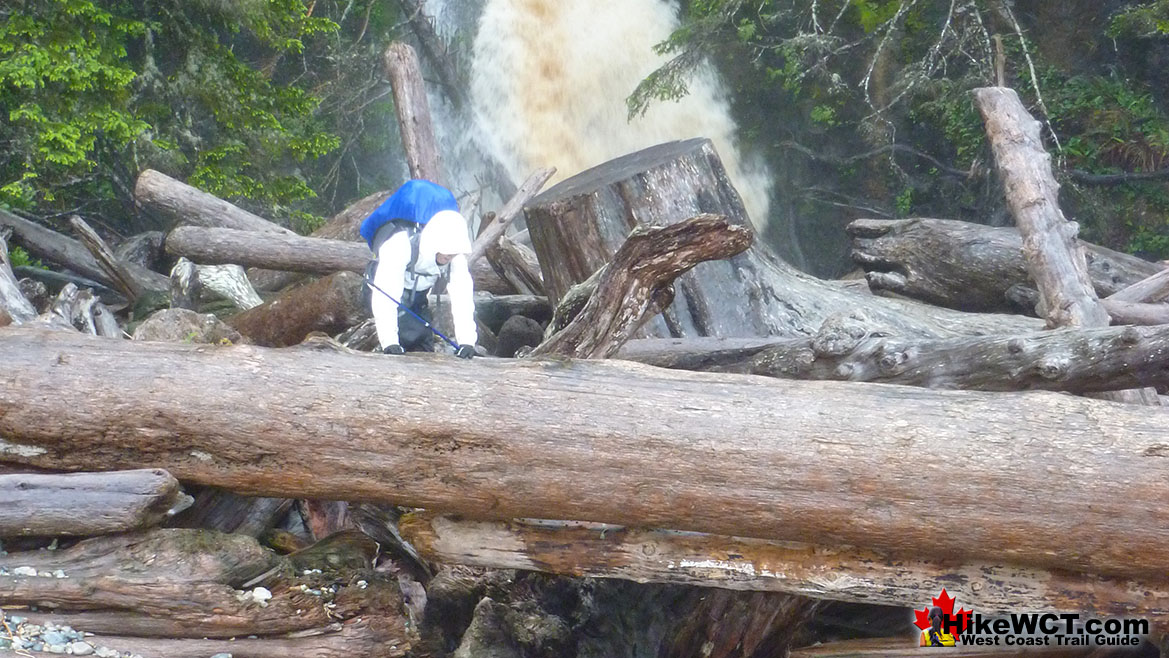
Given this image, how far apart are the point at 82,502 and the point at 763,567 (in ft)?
7.76

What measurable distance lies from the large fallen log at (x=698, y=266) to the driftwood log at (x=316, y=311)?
1189 mm

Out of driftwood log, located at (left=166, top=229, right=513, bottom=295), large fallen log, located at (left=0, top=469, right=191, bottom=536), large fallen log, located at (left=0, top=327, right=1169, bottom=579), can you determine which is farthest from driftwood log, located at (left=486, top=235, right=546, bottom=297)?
large fallen log, located at (left=0, top=469, right=191, bottom=536)

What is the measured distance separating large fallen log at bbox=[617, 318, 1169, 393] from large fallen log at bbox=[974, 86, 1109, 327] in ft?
2.55

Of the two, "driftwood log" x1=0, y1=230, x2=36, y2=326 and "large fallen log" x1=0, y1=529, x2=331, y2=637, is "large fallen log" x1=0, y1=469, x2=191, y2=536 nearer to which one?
"large fallen log" x1=0, y1=529, x2=331, y2=637

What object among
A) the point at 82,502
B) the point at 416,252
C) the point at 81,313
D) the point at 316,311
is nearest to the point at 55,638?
the point at 82,502

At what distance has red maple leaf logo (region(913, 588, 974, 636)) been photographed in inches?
126

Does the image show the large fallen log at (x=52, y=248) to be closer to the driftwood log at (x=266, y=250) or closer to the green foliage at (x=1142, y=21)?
the driftwood log at (x=266, y=250)

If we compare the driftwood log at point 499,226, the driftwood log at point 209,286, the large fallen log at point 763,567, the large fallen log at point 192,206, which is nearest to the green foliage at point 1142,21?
the driftwood log at point 499,226

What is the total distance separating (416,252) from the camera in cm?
427

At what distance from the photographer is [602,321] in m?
4.21

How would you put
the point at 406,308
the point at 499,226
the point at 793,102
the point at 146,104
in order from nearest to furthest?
the point at 406,308 → the point at 499,226 → the point at 146,104 → the point at 793,102

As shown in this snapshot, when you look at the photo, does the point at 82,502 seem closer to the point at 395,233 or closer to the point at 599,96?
the point at 395,233

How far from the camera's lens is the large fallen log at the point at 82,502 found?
3428 mm

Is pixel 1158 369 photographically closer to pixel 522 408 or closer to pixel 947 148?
pixel 522 408
